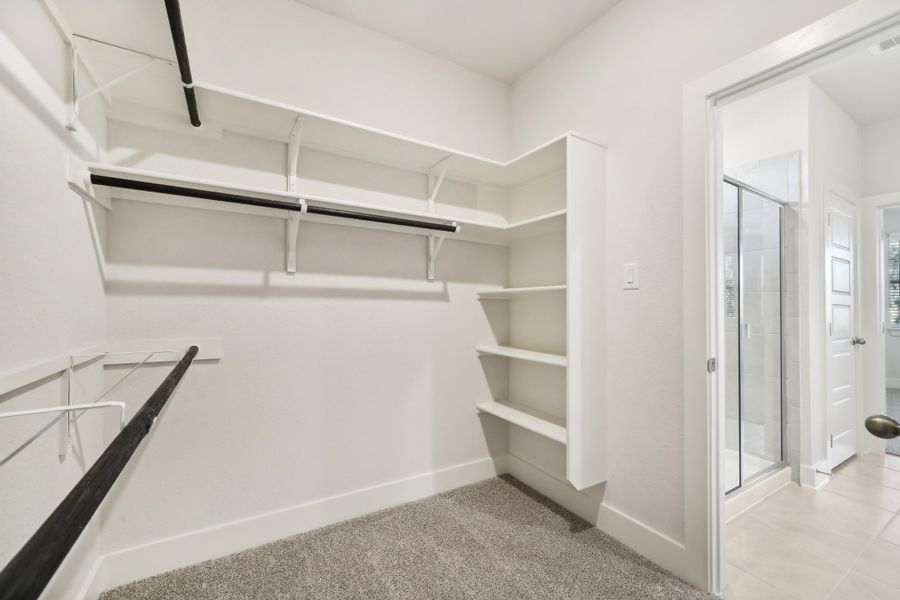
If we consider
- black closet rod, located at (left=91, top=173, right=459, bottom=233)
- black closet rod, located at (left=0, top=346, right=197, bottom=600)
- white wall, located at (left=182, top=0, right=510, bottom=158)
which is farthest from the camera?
white wall, located at (left=182, top=0, right=510, bottom=158)

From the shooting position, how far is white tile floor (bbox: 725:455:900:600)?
1.56 m

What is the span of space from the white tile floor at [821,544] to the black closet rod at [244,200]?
2.06 metres

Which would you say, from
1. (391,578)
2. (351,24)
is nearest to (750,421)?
(391,578)

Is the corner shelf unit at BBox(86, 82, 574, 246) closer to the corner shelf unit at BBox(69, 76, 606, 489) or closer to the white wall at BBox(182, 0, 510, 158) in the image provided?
the corner shelf unit at BBox(69, 76, 606, 489)

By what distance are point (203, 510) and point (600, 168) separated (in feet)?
8.04

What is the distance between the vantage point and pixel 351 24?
2049mm

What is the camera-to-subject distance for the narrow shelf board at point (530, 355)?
1.89 m

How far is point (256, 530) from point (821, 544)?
2703 millimetres

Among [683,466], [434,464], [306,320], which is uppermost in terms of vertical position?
[306,320]

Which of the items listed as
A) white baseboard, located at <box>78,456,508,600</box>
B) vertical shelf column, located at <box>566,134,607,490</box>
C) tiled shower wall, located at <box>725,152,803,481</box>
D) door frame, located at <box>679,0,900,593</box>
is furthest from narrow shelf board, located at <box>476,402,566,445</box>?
tiled shower wall, located at <box>725,152,803,481</box>

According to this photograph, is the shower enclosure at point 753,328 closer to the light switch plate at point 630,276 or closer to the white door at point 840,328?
the white door at point 840,328

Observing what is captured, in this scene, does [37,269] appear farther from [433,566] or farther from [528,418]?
[528,418]

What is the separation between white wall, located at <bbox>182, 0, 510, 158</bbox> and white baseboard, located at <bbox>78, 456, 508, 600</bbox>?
2.01 metres

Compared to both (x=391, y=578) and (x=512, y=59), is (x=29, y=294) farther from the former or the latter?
(x=512, y=59)
